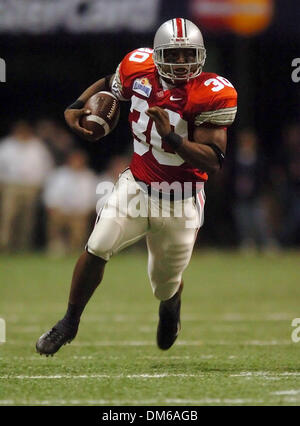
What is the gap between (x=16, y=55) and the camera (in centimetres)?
1361

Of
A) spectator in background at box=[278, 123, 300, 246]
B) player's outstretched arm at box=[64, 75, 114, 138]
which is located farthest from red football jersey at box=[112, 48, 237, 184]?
spectator in background at box=[278, 123, 300, 246]

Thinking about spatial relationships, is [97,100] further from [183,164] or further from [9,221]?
[9,221]

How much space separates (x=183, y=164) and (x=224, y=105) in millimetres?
390

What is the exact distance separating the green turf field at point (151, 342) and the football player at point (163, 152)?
395 mm

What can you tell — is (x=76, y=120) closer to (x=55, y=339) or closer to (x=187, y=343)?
(x=55, y=339)

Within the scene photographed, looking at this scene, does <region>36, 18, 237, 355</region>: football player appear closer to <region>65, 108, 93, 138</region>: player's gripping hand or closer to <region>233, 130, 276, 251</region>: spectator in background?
<region>65, 108, 93, 138</region>: player's gripping hand

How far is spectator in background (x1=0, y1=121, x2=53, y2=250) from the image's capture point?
1151cm

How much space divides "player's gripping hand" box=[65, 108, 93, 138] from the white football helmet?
48 centimetres

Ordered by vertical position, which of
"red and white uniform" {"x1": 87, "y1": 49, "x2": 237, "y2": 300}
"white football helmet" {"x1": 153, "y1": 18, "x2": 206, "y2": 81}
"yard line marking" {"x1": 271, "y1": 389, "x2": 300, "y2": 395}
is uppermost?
"white football helmet" {"x1": 153, "y1": 18, "x2": 206, "y2": 81}

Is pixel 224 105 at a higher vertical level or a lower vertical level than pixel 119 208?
higher

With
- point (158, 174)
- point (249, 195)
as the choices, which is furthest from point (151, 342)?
point (249, 195)

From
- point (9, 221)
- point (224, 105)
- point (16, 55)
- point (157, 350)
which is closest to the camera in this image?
point (224, 105)
